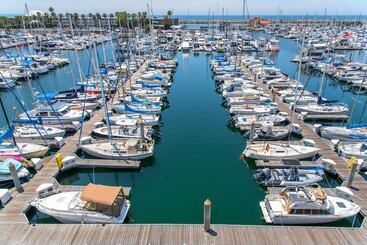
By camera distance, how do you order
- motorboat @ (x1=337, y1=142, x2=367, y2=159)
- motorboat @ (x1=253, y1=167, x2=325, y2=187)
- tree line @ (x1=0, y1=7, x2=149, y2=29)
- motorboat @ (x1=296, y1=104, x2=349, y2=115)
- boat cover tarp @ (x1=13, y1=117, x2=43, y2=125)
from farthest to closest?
tree line @ (x1=0, y1=7, x2=149, y2=29)
motorboat @ (x1=296, y1=104, x2=349, y2=115)
boat cover tarp @ (x1=13, y1=117, x2=43, y2=125)
motorboat @ (x1=337, y1=142, x2=367, y2=159)
motorboat @ (x1=253, y1=167, x2=325, y2=187)

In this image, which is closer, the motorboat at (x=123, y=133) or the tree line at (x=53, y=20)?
the motorboat at (x=123, y=133)

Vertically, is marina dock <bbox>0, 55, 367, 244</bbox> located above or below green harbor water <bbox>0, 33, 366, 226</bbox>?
above

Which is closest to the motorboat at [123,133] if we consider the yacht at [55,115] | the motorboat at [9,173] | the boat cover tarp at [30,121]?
the yacht at [55,115]

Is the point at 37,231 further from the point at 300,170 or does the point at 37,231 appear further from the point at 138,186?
the point at 300,170

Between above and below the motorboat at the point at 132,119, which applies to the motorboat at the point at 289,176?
below

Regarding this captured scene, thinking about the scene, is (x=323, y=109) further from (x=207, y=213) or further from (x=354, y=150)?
(x=207, y=213)

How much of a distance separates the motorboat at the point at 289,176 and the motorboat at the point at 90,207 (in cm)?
1328

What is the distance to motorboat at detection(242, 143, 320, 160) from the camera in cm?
2964

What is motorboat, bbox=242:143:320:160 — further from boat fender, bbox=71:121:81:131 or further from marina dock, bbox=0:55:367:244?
boat fender, bbox=71:121:81:131

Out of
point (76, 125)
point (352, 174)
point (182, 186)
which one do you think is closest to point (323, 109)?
point (352, 174)

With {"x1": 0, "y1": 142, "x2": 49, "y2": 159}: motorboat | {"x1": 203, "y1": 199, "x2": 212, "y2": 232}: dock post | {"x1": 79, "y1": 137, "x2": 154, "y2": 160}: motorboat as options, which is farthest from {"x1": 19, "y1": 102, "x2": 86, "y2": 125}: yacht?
{"x1": 203, "y1": 199, "x2": 212, "y2": 232}: dock post

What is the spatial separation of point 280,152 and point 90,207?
20350 millimetres

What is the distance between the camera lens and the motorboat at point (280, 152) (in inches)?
1167

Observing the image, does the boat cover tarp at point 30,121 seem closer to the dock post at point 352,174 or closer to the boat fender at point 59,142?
the boat fender at point 59,142
